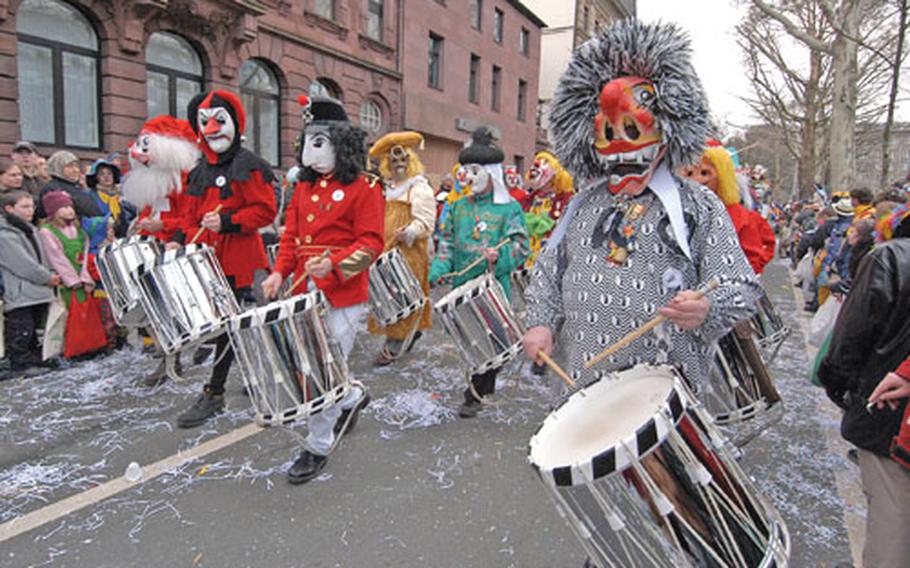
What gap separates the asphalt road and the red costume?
3.67ft

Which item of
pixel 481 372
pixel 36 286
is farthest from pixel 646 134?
pixel 36 286

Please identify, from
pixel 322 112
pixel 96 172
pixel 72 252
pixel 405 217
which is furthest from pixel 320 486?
pixel 96 172

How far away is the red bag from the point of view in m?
5.61

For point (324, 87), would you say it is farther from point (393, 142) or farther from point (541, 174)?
point (393, 142)

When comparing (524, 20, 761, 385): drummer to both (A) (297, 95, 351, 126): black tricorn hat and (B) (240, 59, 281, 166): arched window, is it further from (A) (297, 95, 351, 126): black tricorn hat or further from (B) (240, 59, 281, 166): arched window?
(B) (240, 59, 281, 166): arched window

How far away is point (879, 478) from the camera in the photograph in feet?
6.62

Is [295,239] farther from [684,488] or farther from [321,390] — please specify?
[684,488]

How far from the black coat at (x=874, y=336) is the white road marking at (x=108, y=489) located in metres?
2.74

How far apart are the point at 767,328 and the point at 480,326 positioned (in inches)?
82.5

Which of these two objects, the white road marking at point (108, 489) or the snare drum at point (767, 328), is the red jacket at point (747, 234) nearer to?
the snare drum at point (767, 328)

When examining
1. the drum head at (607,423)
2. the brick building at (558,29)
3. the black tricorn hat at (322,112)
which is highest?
the brick building at (558,29)

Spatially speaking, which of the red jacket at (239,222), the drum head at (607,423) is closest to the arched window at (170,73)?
the red jacket at (239,222)

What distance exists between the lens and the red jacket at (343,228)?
3.57 metres

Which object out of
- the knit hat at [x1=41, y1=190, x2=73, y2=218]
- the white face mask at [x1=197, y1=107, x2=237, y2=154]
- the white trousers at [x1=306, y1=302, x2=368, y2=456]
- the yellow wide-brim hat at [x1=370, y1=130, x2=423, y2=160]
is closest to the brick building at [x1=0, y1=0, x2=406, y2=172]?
the knit hat at [x1=41, y1=190, x2=73, y2=218]
